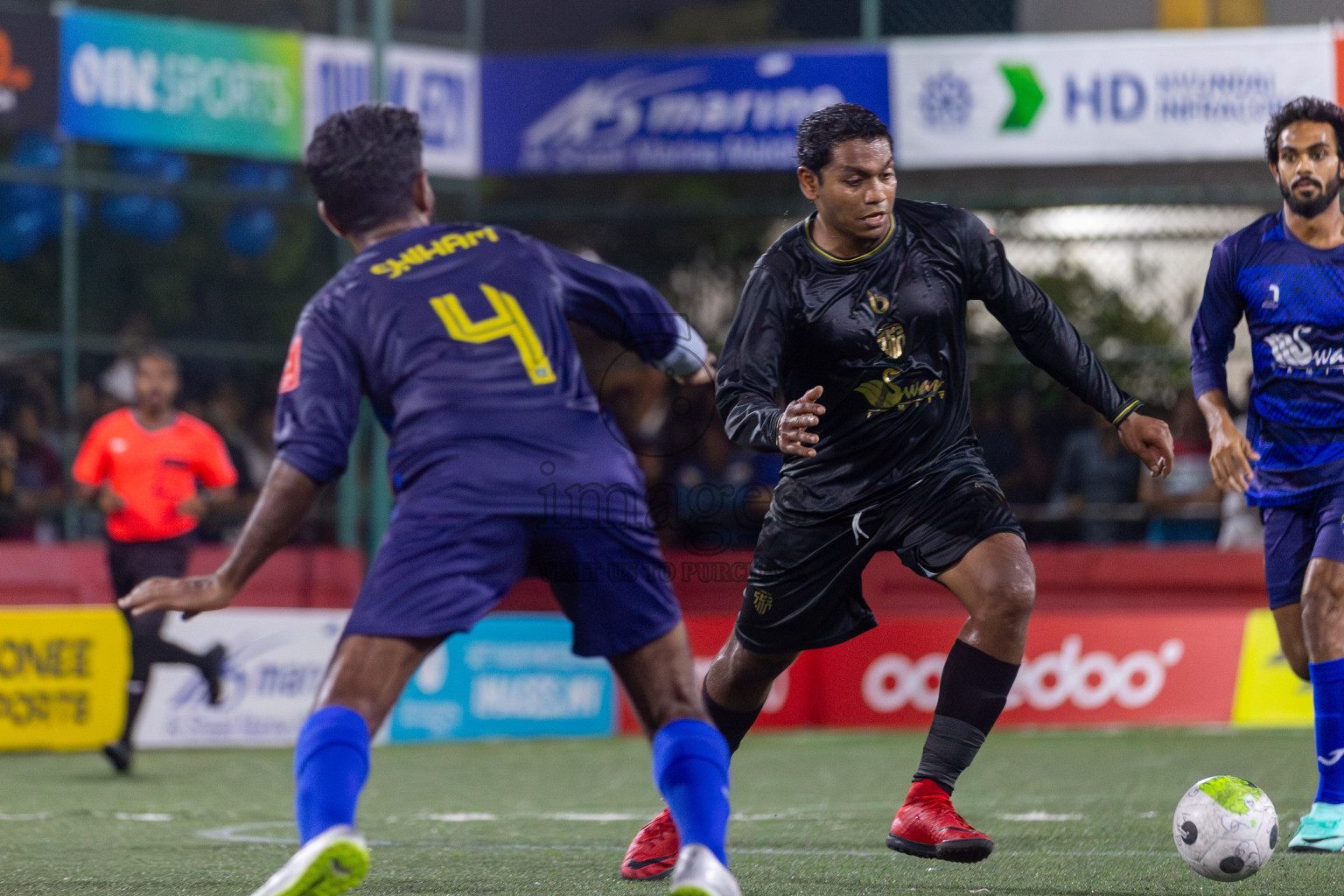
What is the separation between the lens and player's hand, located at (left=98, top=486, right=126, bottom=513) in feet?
→ 32.9

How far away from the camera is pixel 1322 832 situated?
561 centimetres

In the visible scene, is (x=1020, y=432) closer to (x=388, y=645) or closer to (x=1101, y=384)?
(x=1101, y=384)

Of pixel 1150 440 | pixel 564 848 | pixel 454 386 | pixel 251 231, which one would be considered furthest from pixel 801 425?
pixel 251 231

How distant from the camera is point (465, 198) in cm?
1393

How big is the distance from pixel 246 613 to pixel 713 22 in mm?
6523

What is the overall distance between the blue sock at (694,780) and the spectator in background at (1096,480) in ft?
31.2

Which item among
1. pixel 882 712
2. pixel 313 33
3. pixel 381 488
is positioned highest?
pixel 313 33

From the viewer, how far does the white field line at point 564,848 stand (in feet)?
18.9

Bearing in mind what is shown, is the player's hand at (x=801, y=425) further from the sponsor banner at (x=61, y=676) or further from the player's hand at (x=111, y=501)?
the sponsor banner at (x=61, y=676)

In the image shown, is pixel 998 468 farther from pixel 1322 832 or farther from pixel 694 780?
pixel 694 780

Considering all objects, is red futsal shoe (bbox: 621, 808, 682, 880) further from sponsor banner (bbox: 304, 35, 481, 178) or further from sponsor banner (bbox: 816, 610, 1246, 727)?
sponsor banner (bbox: 304, 35, 481, 178)

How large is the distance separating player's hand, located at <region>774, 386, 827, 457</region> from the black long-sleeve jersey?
0.64 meters

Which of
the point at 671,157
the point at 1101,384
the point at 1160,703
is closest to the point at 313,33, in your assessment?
the point at 671,157

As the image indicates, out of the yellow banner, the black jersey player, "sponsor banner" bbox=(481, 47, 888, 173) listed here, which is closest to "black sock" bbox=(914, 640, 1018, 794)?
the black jersey player
